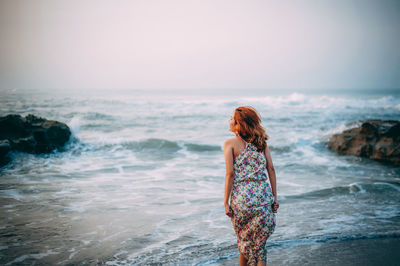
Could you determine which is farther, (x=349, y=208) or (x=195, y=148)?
(x=195, y=148)

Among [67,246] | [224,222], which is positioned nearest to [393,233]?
[224,222]

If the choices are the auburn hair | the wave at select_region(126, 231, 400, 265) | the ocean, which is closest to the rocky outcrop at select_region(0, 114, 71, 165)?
the ocean

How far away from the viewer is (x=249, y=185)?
8.25 ft

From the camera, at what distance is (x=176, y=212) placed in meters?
5.40

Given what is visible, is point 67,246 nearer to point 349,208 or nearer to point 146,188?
point 146,188

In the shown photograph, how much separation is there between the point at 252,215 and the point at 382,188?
5922 mm

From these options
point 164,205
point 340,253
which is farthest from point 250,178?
point 164,205

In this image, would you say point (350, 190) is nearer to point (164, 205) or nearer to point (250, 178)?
point (164, 205)

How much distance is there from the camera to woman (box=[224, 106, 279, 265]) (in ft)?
8.08

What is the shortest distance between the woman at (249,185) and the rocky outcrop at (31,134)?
9574 mm

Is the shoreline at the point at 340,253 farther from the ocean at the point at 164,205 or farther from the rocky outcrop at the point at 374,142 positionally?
the rocky outcrop at the point at 374,142

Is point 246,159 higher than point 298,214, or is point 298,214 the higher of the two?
point 246,159

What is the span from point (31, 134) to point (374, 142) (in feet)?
42.8

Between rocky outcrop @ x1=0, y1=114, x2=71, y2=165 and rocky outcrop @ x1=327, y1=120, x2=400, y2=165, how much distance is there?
37.9 feet
